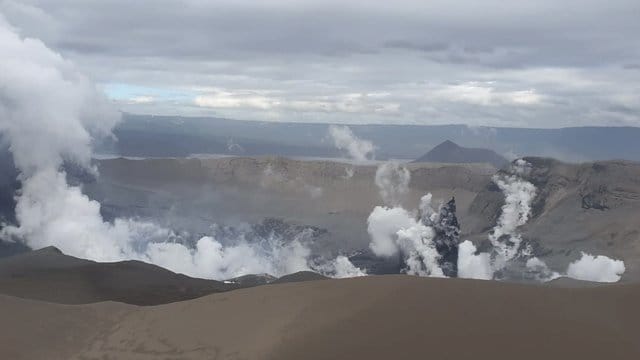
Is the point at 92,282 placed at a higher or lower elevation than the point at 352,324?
lower

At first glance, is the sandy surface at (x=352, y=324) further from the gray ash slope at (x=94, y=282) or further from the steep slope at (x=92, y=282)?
the steep slope at (x=92, y=282)

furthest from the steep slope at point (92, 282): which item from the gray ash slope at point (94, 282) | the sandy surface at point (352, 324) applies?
the sandy surface at point (352, 324)

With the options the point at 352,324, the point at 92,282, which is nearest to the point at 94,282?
the point at 92,282

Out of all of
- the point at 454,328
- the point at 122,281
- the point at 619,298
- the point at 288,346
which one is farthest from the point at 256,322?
the point at 122,281

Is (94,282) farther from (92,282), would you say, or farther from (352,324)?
(352,324)

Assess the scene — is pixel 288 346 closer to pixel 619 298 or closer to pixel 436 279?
pixel 436 279

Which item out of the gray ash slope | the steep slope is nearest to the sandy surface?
the gray ash slope
